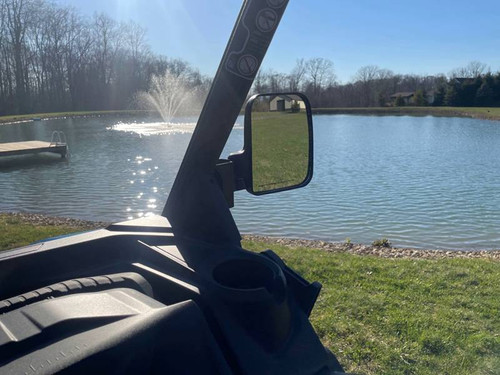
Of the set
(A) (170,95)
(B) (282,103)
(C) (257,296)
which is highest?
(A) (170,95)

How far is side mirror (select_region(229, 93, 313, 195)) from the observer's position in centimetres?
207

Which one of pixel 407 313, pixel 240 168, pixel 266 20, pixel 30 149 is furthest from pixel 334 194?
pixel 30 149

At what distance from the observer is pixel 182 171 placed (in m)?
1.89

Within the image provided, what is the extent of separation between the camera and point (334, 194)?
42.6 feet

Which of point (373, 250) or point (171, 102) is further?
point (171, 102)

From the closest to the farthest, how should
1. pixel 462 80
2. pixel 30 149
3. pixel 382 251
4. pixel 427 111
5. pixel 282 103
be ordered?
1. pixel 282 103
2. pixel 382 251
3. pixel 30 149
4. pixel 427 111
5. pixel 462 80

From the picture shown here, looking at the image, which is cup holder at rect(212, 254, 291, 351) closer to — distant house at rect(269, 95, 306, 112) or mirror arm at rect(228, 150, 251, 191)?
mirror arm at rect(228, 150, 251, 191)

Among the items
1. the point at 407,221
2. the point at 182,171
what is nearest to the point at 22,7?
the point at 407,221

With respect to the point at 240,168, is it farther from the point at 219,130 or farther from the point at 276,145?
the point at 276,145

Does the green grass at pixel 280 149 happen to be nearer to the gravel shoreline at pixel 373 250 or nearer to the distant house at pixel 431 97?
the gravel shoreline at pixel 373 250

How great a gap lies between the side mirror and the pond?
5.15 ft

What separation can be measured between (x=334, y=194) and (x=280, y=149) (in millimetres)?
10683

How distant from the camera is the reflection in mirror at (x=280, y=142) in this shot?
2229 millimetres

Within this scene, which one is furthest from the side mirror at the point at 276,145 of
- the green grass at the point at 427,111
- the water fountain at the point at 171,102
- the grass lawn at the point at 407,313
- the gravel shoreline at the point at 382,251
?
the green grass at the point at 427,111
